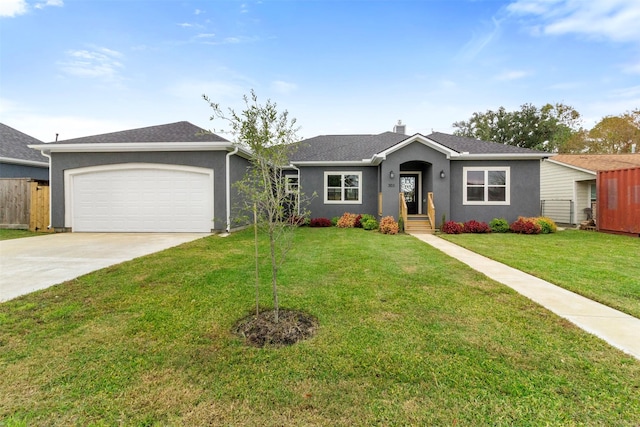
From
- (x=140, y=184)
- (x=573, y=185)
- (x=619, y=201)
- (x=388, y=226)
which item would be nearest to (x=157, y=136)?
(x=140, y=184)

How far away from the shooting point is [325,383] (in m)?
2.19

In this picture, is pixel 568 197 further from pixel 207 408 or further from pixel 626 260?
pixel 207 408

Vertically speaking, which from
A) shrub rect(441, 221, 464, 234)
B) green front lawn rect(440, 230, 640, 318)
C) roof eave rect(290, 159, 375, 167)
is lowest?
green front lawn rect(440, 230, 640, 318)

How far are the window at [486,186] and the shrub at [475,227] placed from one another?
124 centimetres

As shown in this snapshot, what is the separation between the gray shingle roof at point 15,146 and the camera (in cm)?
1335

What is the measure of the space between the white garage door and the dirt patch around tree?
26.0ft

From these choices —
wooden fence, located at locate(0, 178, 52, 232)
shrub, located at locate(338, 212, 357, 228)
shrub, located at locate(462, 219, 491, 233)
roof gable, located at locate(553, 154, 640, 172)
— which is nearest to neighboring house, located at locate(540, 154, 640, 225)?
roof gable, located at locate(553, 154, 640, 172)

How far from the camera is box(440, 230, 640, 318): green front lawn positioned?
425cm

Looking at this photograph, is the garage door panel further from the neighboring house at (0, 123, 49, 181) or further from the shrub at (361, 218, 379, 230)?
the shrub at (361, 218, 379, 230)

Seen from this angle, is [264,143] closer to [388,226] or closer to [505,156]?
[388,226]

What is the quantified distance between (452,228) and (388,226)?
2.66 m

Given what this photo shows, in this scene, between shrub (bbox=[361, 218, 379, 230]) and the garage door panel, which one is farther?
shrub (bbox=[361, 218, 379, 230])

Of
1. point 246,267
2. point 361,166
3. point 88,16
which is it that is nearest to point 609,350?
point 246,267

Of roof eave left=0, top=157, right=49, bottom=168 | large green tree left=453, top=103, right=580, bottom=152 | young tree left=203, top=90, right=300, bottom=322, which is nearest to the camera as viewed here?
young tree left=203, top=90, right=300, bottom=322
